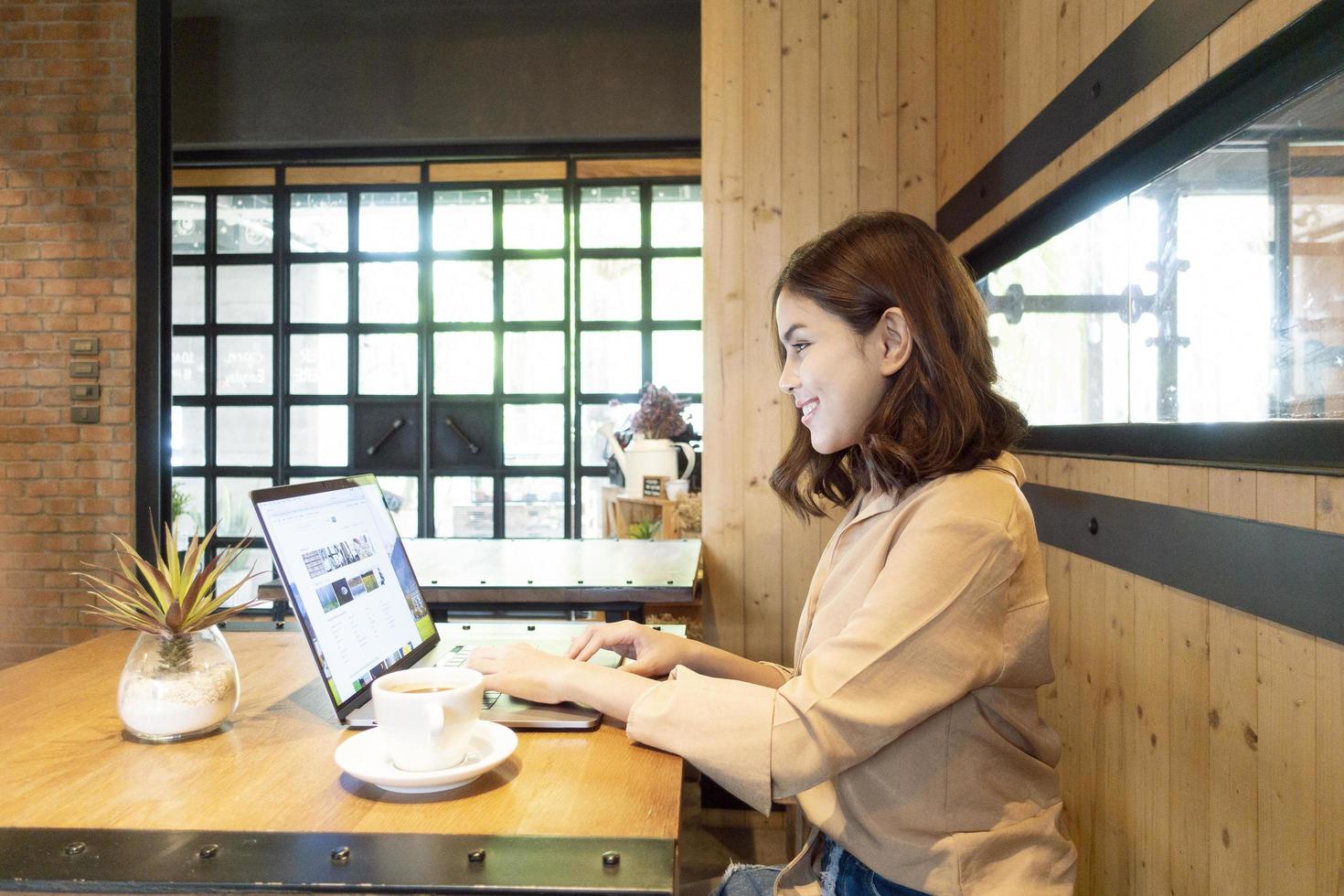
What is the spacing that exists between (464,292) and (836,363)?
5.00 m

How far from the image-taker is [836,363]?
120cm

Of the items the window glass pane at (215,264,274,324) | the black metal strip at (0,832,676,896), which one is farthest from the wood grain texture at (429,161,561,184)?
the black metal strip at (0,832,676,896)

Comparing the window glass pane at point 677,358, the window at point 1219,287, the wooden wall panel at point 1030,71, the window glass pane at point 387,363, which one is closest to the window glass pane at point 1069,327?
the window at point 1219,287

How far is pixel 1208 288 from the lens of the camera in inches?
61.0

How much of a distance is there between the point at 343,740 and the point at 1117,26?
1789 mm

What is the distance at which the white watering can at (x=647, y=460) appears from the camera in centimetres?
407

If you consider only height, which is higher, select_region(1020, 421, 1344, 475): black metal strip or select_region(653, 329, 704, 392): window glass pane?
select_region(653, 329, 704, 392): window glass pane

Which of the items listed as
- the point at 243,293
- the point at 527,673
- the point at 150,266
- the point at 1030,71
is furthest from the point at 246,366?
the point at 527,673

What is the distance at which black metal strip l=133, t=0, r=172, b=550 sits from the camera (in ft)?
14.2

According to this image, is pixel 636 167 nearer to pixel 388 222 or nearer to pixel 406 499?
pixel 388 222

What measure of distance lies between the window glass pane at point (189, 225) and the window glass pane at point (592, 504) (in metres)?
2.85

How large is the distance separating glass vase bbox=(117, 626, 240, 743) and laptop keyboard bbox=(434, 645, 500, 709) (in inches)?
10.9

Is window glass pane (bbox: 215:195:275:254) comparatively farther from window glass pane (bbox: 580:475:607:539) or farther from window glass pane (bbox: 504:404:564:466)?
window glass pane (bbox: 580:475:607:539)

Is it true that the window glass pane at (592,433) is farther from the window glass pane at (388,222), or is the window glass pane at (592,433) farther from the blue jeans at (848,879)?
the blue jeans at (848,879)
